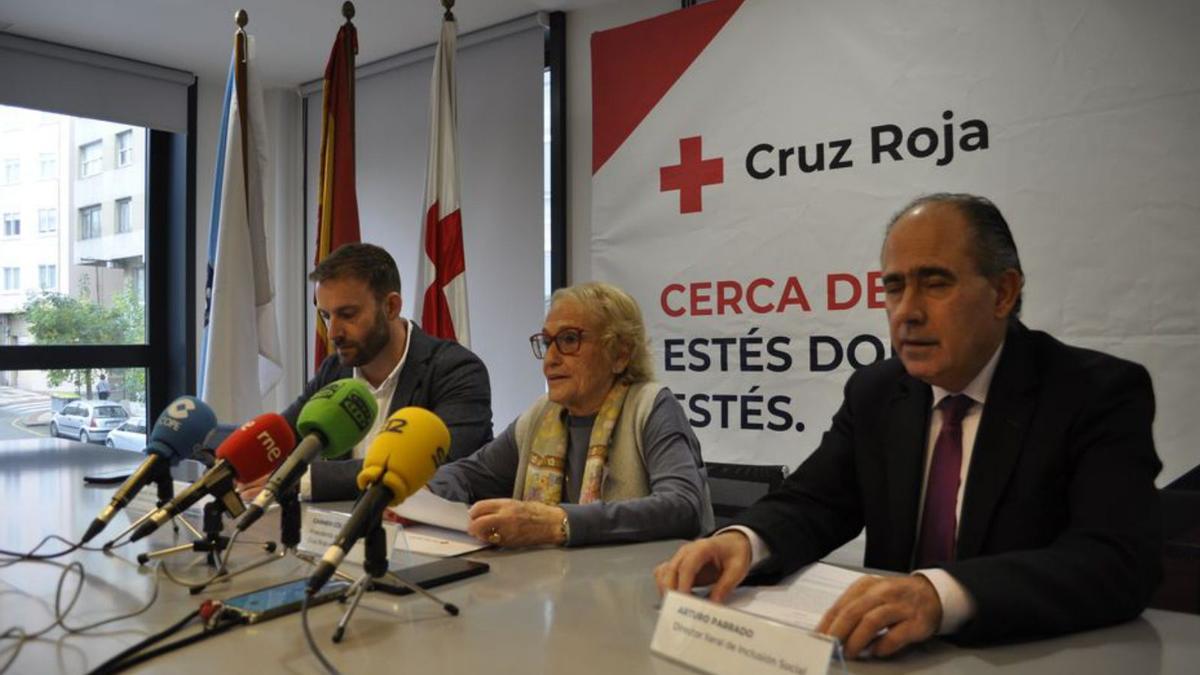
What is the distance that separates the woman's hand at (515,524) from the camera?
1451 millimetres

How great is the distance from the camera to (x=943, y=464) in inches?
53.6

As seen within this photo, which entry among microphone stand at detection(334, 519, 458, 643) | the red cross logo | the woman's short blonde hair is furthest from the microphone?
the red cross logo

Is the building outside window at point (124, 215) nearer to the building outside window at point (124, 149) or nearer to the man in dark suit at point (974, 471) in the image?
the building outside window at point (124, 149)

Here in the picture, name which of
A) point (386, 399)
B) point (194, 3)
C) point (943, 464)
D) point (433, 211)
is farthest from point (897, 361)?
point (194, 3)

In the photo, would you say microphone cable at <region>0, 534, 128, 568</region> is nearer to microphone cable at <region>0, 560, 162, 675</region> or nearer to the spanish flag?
microphone cable at <region>0, 560, 162, 675</region>

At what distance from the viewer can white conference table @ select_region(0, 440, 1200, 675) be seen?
0.93 metres

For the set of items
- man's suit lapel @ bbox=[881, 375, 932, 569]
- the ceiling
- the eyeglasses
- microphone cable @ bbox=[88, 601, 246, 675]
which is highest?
the ceiling

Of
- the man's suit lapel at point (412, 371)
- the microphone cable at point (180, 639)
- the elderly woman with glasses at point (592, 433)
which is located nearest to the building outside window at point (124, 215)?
the man's suit lapel at point (412, 371)

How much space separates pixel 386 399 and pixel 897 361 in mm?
1421

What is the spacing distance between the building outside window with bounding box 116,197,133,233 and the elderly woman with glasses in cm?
368

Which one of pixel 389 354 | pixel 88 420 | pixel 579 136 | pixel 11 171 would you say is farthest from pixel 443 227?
pixel 88 420

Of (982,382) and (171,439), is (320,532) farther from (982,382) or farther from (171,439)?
(982,382)

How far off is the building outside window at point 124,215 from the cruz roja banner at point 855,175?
2.97 metres

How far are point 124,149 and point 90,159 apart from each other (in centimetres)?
19
